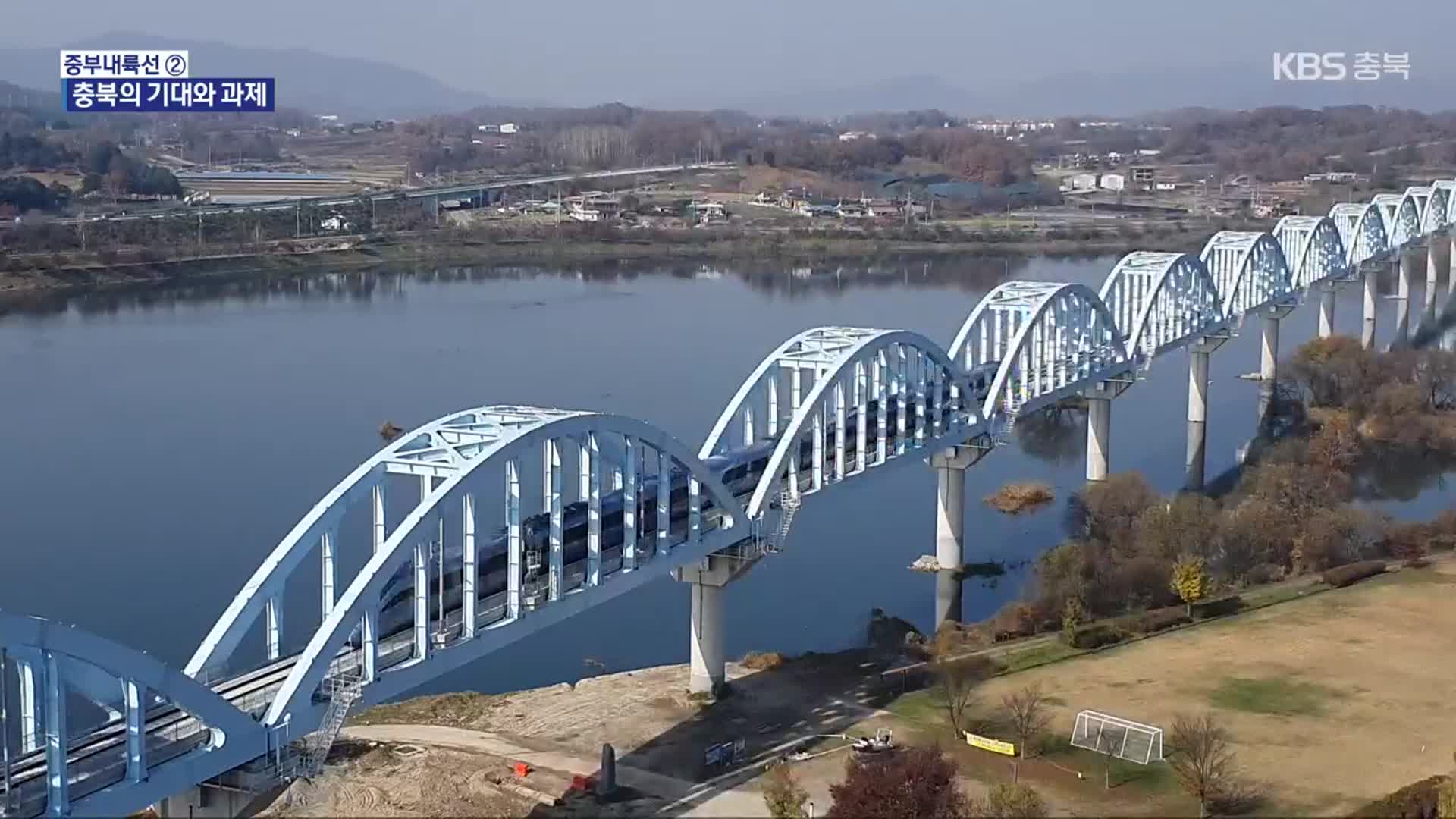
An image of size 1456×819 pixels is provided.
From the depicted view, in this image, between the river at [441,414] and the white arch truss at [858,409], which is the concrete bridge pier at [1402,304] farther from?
the white arch truss at [858,409]

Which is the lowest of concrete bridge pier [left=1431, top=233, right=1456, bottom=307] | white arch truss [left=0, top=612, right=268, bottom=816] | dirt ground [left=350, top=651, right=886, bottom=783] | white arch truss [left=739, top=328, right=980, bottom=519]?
dirt ground [left=350, top=651, right=886, bottom=783]

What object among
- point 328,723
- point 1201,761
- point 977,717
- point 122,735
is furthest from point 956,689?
point 122,735

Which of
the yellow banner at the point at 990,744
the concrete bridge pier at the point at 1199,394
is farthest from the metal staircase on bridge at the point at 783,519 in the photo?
the concrete bridge pier at the point at 1199,394

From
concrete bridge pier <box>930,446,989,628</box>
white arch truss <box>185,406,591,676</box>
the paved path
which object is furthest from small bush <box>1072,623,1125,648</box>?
white arch truss <box>185,406,591,676</box>

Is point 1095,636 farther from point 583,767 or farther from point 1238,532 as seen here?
point 583,767

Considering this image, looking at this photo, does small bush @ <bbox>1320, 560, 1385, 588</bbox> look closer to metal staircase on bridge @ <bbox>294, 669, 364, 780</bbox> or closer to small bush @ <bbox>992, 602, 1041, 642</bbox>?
small bush @ <bbox>992, 602, 1041, 642</bbox>

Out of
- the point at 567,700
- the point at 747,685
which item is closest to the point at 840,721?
the point at 747,685
